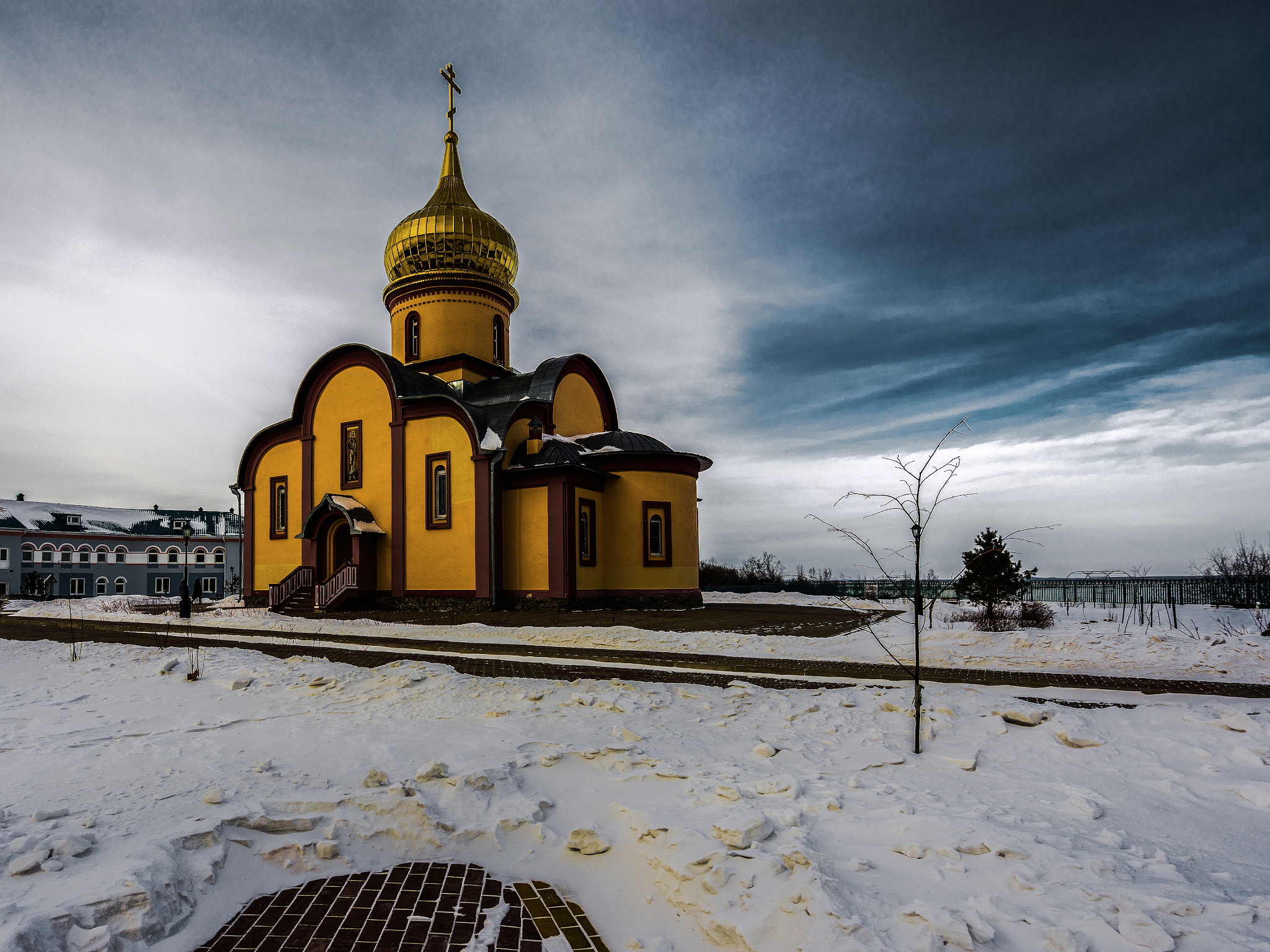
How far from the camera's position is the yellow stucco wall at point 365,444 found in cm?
2144

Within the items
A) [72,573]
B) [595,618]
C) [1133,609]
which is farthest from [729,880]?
[72,573]

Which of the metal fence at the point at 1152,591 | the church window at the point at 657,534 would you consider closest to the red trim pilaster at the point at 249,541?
the church window at the point at 657,534

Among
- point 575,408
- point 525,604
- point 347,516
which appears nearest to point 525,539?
point 525,604

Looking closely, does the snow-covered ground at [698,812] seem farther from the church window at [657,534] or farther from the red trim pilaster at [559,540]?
the church window at [657,534]

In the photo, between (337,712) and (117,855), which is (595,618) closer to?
(337,712)

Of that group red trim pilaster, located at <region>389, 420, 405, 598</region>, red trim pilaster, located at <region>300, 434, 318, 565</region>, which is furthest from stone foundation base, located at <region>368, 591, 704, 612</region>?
red trim pilaster, located at <region>300, 434, 318, 565</region>

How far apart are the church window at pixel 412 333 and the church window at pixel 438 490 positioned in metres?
6.11

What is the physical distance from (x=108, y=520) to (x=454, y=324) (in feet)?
141

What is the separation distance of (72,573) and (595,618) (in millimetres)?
50057

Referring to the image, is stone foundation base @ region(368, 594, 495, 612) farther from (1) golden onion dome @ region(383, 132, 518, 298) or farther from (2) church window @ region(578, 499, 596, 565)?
(1) golden onion dome @ region(383, 132, 518, 298)

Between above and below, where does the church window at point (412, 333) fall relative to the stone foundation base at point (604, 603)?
above

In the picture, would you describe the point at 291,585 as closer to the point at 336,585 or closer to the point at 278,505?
the point at 336,585

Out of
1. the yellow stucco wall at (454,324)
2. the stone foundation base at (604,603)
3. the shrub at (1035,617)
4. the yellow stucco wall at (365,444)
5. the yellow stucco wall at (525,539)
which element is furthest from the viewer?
the yellow stucco wall at (454,324)

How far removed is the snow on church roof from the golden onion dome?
39542 millimetres
